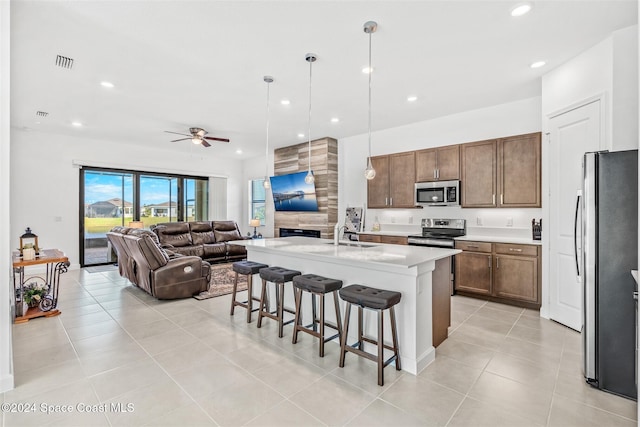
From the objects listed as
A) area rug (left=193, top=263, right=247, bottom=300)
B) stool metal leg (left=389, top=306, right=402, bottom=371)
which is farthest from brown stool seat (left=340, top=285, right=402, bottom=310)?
area rug (left=193, top=263, right=247, bottom=300)

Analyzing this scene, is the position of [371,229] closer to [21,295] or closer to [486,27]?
[486,27]

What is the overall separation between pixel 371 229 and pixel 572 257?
341cm

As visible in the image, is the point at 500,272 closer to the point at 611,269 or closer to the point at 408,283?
the point at 611,269

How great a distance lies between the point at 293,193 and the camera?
714 cm

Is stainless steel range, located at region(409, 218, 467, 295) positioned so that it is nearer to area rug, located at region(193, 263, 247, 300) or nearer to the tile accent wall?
the tile accent wall

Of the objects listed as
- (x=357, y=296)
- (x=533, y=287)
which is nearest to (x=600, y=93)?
(x=533, y=287)

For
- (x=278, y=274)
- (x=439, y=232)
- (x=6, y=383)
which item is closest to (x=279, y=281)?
(x=278, y=274)

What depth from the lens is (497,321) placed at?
11.7 feet

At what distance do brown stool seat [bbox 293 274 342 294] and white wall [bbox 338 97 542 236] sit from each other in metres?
3.24

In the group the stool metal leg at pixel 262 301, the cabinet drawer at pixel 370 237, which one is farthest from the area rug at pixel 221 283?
the cabinet drawer at pixel 370 237

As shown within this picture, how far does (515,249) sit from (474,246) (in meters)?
0.51

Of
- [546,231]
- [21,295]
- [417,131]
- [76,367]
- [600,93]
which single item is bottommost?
[76,367]

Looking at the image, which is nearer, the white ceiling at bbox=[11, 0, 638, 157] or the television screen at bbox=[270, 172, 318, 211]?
the white ceiling at bbox=[11, 0, 638, 157]

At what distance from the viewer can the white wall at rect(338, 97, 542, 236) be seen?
445cm
